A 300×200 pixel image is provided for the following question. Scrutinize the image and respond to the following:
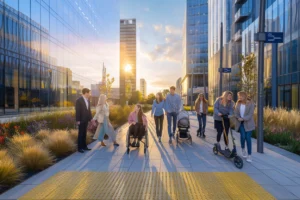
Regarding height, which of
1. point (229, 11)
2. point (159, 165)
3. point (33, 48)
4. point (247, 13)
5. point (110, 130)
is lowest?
point (159, 165)

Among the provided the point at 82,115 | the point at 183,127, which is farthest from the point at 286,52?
the point at 82,115

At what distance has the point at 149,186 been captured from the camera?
15.5 feet

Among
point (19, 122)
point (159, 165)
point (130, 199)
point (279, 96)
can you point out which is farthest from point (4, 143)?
point (279, 96)

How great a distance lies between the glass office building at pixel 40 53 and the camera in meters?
19.3

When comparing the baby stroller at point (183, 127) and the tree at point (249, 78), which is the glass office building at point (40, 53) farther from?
the tree at point (249, 78)

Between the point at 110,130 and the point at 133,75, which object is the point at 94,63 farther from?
the point at 133,75

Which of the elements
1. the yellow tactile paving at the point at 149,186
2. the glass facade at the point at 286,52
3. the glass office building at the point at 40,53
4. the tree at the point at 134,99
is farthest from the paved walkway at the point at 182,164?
the tree at the point at 134,99

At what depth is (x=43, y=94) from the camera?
25.1 m

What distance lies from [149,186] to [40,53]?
23.6 metres

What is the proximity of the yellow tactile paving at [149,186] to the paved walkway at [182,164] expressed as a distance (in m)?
0.28

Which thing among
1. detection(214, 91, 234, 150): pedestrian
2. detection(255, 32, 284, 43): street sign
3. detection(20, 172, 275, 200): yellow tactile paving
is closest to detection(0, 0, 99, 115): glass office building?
detection(20, 172, 275, 200): yellow tactile paving

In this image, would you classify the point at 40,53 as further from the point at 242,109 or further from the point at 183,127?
the point at 242,109

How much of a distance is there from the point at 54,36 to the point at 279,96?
81.7 ft

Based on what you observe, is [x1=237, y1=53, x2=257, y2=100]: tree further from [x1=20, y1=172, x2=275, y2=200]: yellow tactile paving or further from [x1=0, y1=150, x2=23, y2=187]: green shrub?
[x1=0, y1=150, x2=23, y2=187]: green shrub
